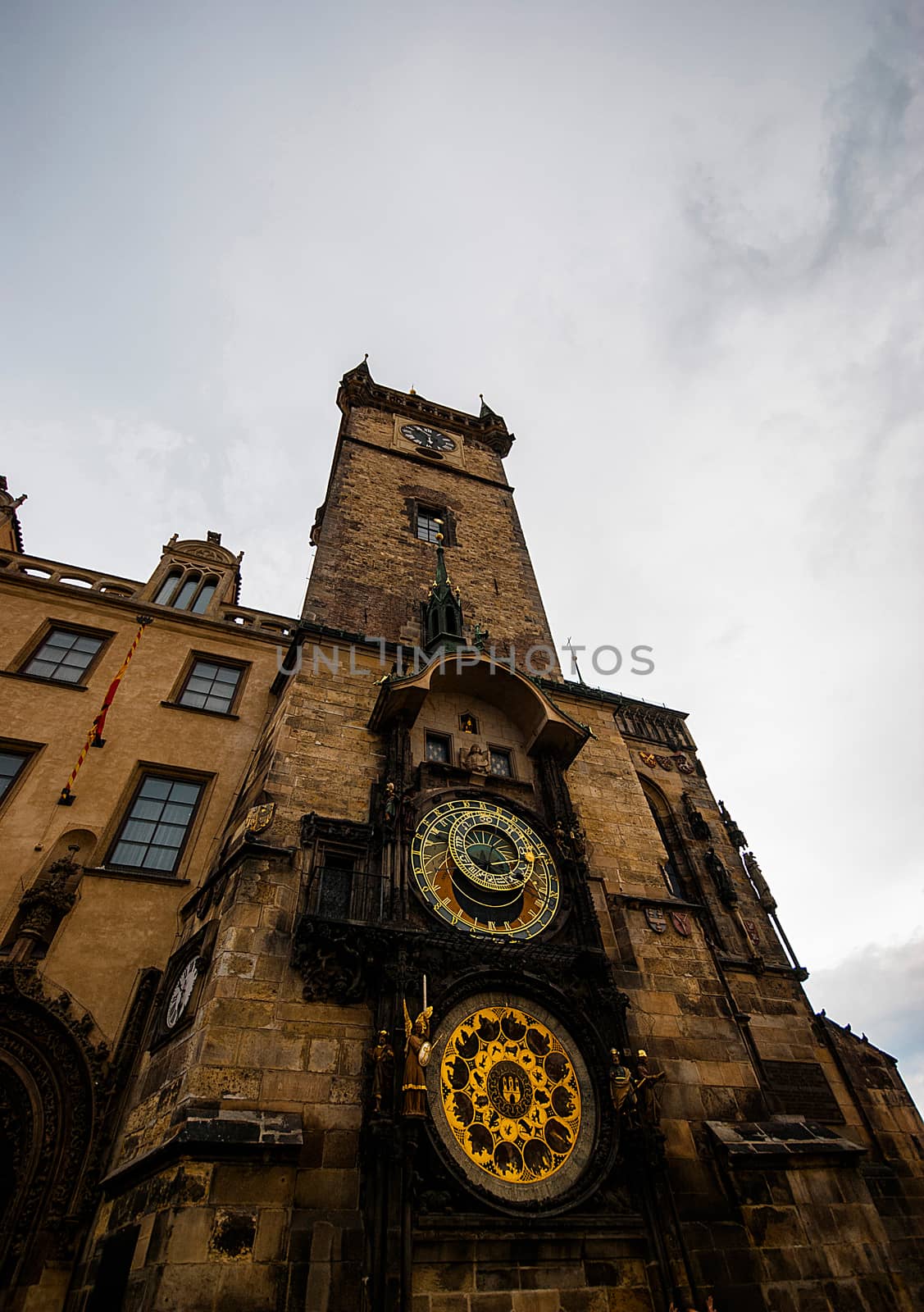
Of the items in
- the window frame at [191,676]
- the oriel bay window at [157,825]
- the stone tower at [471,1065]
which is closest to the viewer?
the stone tower at [471,1065]

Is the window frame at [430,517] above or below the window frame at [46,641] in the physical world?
above

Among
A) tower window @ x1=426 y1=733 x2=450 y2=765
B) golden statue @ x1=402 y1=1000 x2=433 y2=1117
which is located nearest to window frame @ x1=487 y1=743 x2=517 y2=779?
tower window @ x1=426 y1=733 x2=450 y2=765

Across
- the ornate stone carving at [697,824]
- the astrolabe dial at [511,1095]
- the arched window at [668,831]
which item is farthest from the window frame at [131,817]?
the ornate stone carving at [697,824]

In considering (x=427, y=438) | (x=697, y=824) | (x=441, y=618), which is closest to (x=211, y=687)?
(x=441, y=618)

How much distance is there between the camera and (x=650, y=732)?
1602cm

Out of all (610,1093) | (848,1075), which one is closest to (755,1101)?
(610,1093)

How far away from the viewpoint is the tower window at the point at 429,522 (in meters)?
18.1

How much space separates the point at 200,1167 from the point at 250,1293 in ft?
3.10

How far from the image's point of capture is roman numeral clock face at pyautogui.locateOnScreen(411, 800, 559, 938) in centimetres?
840

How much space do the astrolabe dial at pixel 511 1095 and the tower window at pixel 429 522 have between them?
12781 millimetres

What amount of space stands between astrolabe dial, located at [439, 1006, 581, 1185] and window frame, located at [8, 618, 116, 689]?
29.6 feet

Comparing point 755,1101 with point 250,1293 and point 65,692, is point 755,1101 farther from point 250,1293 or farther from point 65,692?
point 65,692

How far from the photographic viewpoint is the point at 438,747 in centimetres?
1086

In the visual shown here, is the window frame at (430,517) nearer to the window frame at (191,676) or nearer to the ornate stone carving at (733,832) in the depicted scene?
the window frame at (191,676)
